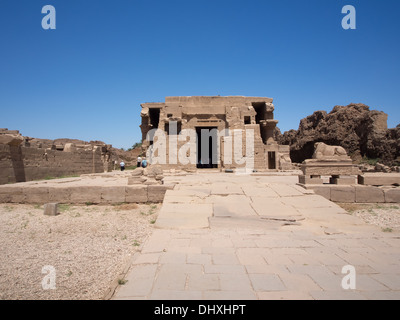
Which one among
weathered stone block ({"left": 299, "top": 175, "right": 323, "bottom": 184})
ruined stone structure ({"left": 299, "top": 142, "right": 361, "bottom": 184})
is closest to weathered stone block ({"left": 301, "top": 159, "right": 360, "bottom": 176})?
ruined stone structure ({"left": 299, "top": 142, "right": 361, "bottom": 184})

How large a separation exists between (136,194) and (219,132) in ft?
33.3

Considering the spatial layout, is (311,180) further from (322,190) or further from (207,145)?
(207,145)

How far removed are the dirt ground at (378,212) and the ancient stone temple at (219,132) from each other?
8.74 metres

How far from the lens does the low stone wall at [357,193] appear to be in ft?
25.3

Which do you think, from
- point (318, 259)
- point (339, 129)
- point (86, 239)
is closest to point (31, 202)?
point (86, 239)

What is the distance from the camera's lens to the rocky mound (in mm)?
26938

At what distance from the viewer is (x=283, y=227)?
5266 millimetres

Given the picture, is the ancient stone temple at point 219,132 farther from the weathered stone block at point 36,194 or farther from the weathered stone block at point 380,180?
the weathered stone block at point 36,194

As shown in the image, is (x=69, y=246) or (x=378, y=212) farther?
(x=378, y=212)

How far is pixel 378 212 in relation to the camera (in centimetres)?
700

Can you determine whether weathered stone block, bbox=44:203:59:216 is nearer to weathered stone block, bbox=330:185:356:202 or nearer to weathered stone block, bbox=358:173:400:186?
weathered stone block, bbox=330:185:356:202

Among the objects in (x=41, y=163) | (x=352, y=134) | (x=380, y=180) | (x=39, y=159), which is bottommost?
(x=380, y=180)

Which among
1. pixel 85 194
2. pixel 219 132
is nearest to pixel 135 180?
pixel 85 194
